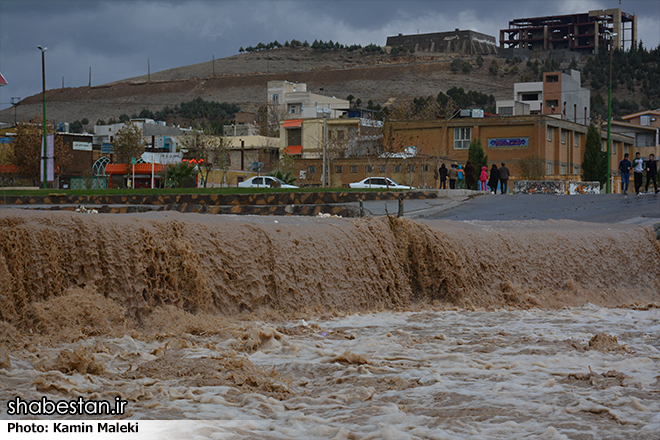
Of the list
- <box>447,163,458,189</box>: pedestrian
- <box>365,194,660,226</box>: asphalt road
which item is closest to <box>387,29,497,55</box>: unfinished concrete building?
<box>447,163,458,189</box>: pedestrian

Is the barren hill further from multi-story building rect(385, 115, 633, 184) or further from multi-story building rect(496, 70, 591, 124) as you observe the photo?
multi-story building rect(385, 115, 633, 184)

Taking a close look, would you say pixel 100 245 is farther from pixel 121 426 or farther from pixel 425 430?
pixel 425 430

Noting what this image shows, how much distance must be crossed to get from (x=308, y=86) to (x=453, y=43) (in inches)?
1727

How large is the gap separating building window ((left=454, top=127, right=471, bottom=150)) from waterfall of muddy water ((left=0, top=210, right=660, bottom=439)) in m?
41.5

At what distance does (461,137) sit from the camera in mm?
55250

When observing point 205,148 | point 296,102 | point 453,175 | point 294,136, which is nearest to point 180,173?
point 453,175

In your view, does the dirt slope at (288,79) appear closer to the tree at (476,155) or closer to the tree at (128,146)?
the tree at (128,146)

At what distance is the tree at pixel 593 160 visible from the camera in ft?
183

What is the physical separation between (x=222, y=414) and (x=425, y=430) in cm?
169

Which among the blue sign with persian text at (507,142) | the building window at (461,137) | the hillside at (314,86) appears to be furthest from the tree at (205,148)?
the hillside at (314,86)

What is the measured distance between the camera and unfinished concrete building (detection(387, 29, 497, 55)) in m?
161

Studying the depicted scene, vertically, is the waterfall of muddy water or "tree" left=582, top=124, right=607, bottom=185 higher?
"tree" left=582, top=124, right=607, bottom=185

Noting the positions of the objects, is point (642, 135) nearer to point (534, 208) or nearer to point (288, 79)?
point (534, 208)

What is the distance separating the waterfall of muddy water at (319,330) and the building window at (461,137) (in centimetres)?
4146
